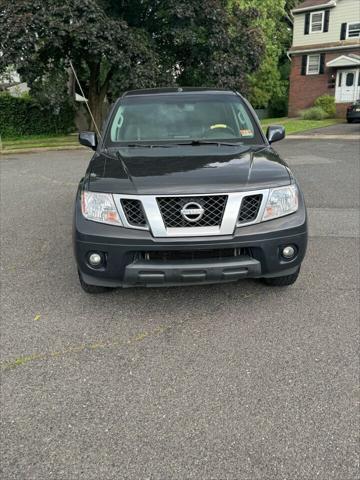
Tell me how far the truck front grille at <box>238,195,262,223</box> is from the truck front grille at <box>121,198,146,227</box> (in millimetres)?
679

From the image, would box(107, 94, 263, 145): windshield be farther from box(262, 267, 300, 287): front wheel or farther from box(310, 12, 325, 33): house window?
box(310, 12, 325, 33): house window

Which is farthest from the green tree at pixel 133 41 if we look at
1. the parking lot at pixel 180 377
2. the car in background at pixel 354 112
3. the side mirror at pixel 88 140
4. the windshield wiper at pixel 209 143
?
the windshield wiper at pixel 209 143

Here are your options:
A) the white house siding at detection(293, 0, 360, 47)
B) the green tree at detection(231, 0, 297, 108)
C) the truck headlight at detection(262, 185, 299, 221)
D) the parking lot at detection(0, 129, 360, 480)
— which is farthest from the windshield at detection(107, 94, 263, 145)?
the green tree at detection(231, 0, 297, 108)

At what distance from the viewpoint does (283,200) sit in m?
3.17

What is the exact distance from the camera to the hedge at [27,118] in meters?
20.8

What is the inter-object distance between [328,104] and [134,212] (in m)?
27.6

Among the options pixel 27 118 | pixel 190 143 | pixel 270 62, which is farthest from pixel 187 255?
pixel 270 62

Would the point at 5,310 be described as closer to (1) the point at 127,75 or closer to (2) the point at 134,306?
(2) the point at 134,306

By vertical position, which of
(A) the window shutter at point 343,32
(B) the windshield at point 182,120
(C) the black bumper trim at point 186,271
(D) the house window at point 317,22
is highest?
(D) the house window at point 317,22

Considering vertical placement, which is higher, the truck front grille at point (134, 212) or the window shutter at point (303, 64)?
the window shutter at point (303, 64)

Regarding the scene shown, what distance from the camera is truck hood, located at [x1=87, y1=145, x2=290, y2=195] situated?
9.90ft

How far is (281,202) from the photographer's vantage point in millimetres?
3162

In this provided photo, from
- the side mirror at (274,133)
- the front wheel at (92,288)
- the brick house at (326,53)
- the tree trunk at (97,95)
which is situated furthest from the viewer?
the brick house at (326,53)

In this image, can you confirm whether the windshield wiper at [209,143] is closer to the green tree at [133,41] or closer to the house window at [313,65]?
the green tree at [133,41]
